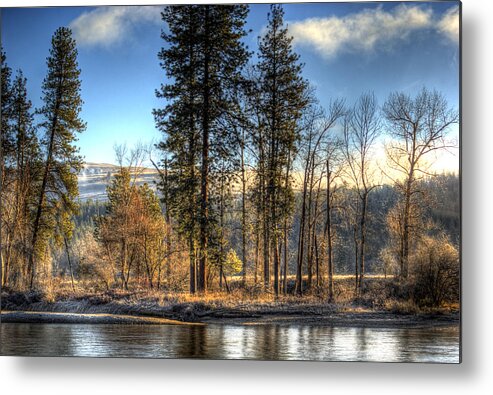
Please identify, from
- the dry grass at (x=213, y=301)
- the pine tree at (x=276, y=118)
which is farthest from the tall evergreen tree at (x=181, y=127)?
the pine tree at (x=276, y=118)

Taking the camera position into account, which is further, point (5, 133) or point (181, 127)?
point (5, 133)

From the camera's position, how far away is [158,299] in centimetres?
966

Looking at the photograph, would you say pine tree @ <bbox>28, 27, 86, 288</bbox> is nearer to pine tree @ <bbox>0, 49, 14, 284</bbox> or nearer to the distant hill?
the distant hill

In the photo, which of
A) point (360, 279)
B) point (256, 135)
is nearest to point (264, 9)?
point (256, 135)

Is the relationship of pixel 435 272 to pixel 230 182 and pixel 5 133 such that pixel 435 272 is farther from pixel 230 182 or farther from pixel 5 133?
pixel 5 133

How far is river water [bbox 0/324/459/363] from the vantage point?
8.90 meters

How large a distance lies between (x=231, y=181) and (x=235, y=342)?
2.00m

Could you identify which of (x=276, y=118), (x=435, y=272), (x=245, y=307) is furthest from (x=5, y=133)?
(x=435, y=272)

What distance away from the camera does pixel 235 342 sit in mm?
9195

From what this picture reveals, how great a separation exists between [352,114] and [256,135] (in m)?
1.24

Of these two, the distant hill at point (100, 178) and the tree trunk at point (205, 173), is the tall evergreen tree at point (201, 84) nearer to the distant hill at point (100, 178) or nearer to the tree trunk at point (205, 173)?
the tree trunk at point (205, 173)

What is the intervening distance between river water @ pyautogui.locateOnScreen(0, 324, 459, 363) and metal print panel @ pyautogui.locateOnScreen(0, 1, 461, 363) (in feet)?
0.08

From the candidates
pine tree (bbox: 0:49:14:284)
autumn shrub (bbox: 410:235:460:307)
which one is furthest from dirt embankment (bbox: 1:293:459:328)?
pine tree (bbox: 0:49:14:284)

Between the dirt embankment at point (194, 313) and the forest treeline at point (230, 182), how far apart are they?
211 millimetres
